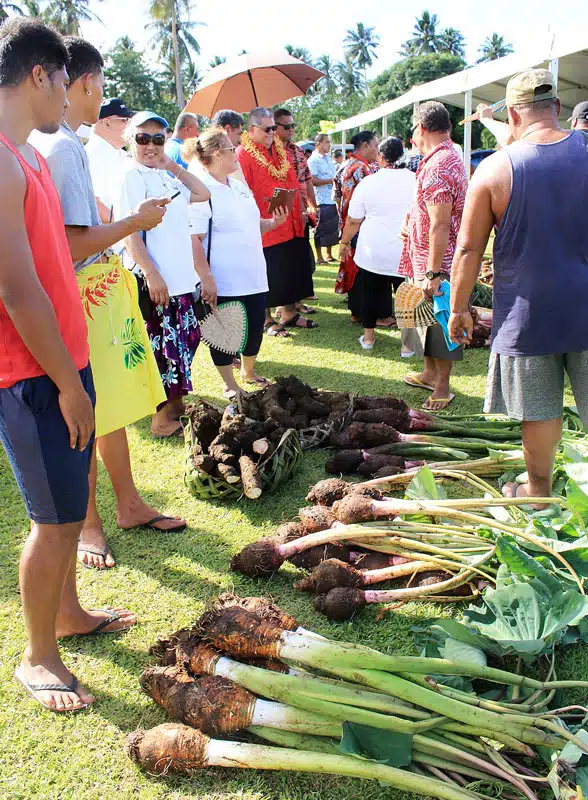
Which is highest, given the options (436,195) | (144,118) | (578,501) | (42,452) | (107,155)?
(144,118)

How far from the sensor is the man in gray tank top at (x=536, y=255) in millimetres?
2801

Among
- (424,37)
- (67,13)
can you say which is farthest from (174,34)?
(424,37)

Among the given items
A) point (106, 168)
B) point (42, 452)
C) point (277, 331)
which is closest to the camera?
point (42, 452)

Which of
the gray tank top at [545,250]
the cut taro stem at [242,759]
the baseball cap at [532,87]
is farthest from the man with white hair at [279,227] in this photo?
the cut taro stem at [242,759]

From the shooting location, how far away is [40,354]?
190cm

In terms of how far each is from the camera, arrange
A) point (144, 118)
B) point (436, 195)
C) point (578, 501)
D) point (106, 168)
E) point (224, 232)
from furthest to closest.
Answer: point (224, 232)
point (436, 195)
point (106, 168)
point (144, 118)
point (578, 501)

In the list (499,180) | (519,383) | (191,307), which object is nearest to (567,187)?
(499,180)

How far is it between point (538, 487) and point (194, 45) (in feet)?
191

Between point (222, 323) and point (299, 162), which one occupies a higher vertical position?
point (299, 162)

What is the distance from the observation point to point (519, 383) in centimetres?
304

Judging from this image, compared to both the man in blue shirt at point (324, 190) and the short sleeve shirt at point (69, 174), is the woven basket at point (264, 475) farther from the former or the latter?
the man in blue shirt at point (324, 190)

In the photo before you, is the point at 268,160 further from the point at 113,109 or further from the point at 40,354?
the point at 40,354

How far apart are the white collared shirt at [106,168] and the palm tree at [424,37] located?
82.5 metres

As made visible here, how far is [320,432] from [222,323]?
1.30 meters
